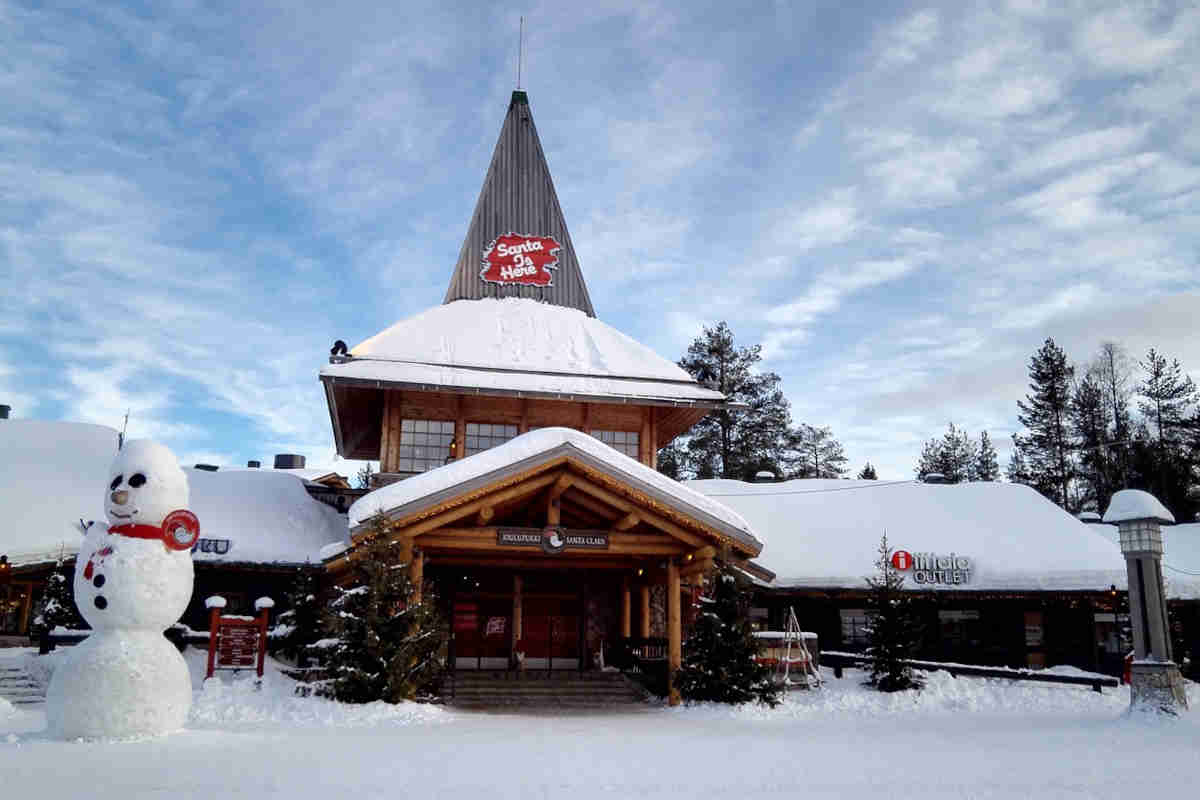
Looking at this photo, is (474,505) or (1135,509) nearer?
(474,505)

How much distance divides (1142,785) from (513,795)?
597 centimetres

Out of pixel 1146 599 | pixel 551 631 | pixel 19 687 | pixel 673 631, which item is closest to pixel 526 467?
pixel 673 631

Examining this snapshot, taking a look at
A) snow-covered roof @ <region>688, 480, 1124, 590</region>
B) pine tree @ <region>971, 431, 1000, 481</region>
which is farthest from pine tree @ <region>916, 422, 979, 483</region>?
snow-covered roof @ <region>688, 480, 1124, 590</region>

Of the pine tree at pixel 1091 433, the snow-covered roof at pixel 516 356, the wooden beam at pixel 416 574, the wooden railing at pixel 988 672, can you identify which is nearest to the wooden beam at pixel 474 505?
the wooden beam at pixel 416 574

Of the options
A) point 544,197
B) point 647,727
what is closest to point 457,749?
point 647,727

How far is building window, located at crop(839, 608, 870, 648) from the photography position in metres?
24.7

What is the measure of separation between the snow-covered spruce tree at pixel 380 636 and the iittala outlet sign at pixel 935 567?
13.2 metres

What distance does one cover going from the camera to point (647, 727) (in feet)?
43.0

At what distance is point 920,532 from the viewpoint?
2458 cm

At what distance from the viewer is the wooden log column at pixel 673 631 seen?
1623cm

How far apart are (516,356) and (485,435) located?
2.12 meters

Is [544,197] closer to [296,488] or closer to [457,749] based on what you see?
[296,488]

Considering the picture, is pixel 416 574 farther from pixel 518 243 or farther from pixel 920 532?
pixel 920 532

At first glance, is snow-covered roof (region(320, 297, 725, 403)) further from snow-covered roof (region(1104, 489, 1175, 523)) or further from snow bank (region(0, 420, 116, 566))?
snow-covered roof (region(1104, 489, 1175, 523))
